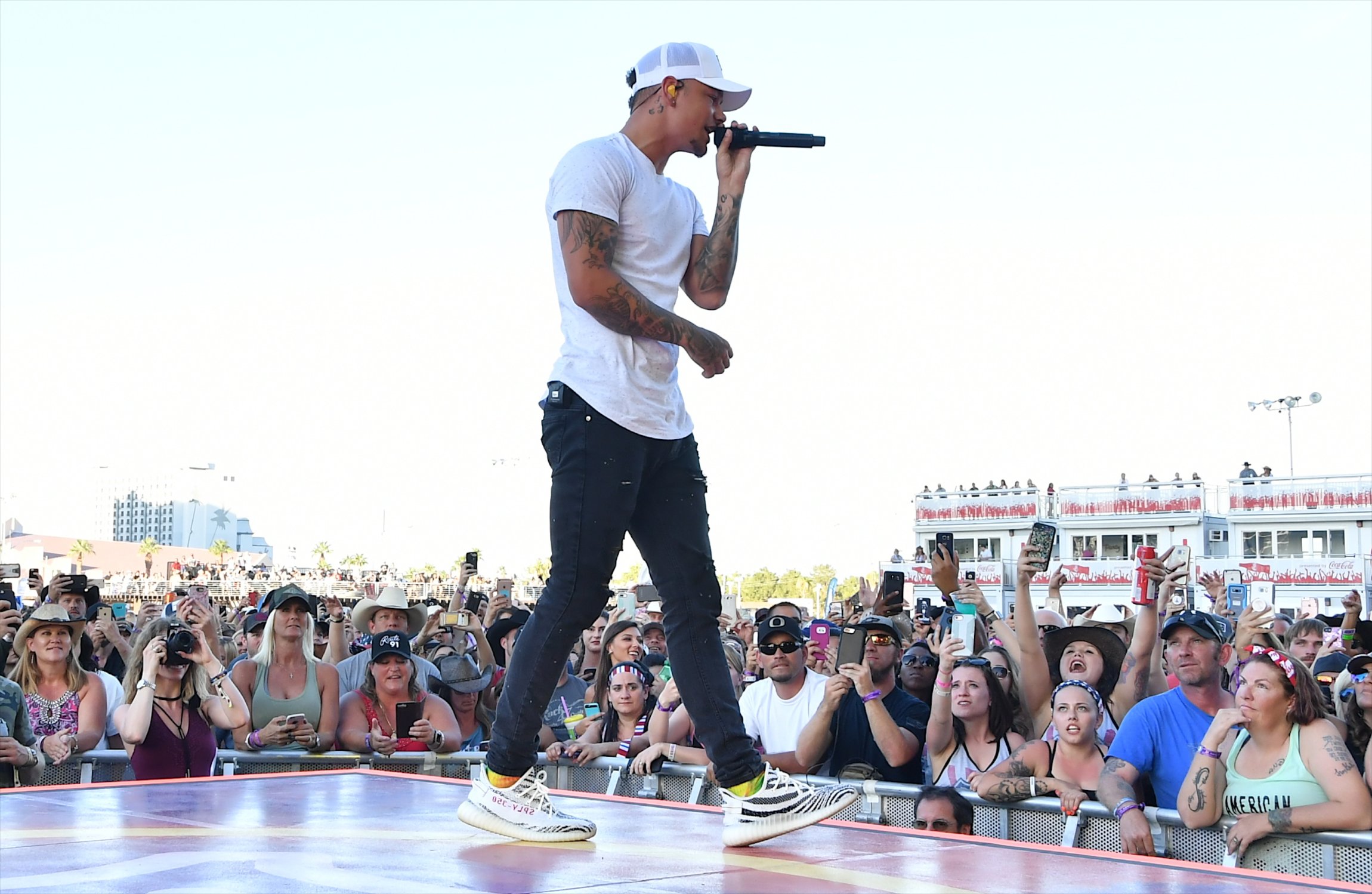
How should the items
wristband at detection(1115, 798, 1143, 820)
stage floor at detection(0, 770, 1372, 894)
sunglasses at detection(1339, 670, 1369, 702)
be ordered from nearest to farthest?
1. stage floor at detection(0, 770, 1372, 894)
2. wristband at detection(1115, 798, 1143, 820)
3. sunglasses at detection(1339, 670, 1369, 702)

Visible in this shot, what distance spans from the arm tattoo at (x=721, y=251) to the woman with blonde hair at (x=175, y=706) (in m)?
3.69

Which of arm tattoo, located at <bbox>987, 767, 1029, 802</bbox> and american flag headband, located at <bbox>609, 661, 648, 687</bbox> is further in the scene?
american flag headband, located at <bbox>609, 661, 648, 687</bbox>

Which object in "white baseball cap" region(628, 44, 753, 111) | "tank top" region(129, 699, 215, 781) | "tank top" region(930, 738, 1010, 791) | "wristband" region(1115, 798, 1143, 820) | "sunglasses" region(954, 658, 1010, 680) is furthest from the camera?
"tank top" region(129, 699, 215, 781)

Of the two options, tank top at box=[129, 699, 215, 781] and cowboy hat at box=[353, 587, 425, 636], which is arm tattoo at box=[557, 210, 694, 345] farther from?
cowboy hat at box=[353, 587, 425, 636]

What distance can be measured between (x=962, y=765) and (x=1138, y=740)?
2.84 feet

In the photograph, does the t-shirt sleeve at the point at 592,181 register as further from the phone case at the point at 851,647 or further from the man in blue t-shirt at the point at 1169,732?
the phone case at the point at 851,647

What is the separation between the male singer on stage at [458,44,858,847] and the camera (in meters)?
3.34


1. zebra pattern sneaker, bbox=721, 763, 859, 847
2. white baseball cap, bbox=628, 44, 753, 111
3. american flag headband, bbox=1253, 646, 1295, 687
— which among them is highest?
white baseball cap, bbox=628, 44, 753, 111

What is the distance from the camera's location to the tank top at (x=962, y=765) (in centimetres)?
569

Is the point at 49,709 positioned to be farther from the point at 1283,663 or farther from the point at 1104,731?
the point at 1283,663

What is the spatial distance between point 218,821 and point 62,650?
355cm

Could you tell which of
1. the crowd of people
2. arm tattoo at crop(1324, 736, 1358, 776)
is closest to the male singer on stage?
the crowd of people

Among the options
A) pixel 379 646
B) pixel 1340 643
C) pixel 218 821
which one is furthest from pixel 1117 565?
→ pixel 218 821

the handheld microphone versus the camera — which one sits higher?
the handheld microphone
